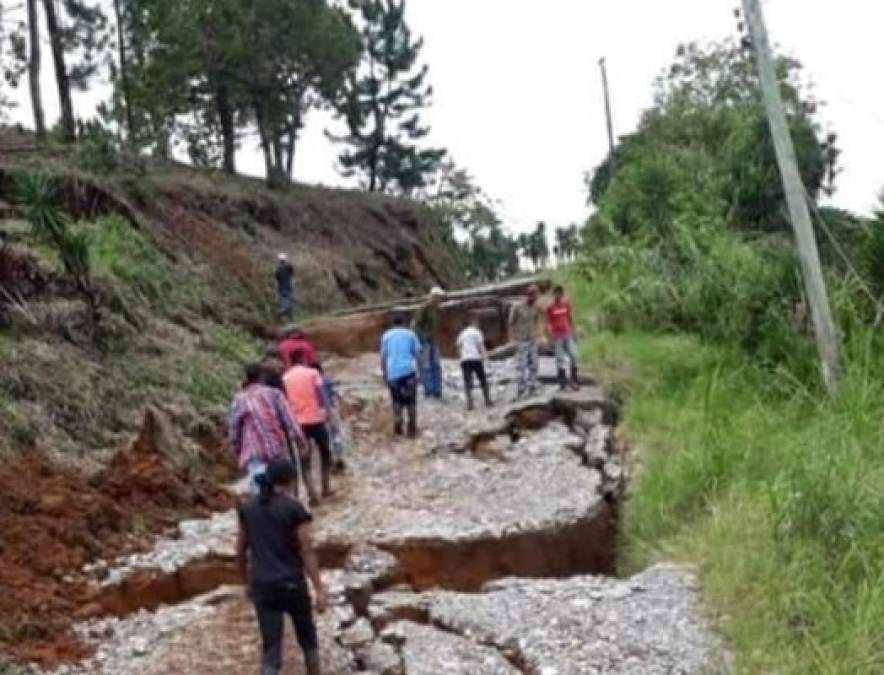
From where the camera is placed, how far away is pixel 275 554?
695 cm

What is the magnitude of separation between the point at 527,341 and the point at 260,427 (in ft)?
25.4

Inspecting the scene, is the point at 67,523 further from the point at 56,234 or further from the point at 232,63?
the point at 232,63

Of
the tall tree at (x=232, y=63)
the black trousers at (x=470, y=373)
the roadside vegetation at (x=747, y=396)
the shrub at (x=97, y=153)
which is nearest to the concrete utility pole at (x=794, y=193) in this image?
the roadside vegetation at (x=747, y=396)

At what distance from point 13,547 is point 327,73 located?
Result: 943 inches

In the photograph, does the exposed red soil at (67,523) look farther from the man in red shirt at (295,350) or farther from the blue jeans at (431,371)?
the blue jeans at (431,371)

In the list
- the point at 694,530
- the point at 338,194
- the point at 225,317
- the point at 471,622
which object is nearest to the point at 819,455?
the point at 694,530

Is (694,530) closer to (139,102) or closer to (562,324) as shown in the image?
(562,324)

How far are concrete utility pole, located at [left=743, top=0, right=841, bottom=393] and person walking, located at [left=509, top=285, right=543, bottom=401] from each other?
15.1 feet

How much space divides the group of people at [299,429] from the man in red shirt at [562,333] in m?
0.01

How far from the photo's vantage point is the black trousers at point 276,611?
275 inches

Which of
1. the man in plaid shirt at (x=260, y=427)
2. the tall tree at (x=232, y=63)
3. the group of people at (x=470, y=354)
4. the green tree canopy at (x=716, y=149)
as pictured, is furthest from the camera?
the tall tree at (x=232, y=63)

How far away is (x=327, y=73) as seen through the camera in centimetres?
3206

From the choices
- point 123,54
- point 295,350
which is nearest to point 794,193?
point 295,350

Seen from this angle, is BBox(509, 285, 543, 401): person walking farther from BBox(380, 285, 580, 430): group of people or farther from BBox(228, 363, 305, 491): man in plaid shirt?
BBox(228, 363, 305, 491): man in plaid shirt
